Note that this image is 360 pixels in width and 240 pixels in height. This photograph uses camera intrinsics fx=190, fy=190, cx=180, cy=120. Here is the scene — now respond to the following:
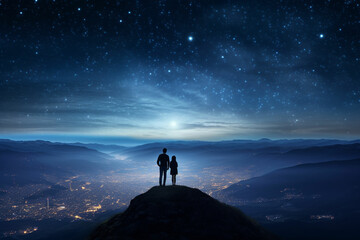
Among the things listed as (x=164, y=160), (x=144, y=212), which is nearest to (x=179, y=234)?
(x=144, y=212)

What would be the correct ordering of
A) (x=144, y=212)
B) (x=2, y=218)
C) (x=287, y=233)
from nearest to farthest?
(x=144, y=212) → (x=287, y=233) → (x=2, y=218)

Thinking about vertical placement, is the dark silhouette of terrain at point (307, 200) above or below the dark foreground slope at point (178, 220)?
below

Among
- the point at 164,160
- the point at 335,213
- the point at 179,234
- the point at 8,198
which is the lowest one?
the point at 8,198

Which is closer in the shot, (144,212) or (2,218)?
(144,212)

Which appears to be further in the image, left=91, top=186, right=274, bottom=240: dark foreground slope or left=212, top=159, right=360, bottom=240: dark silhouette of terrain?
left=212, top=159, right=360, bottom=240: dark silhouette of terrain

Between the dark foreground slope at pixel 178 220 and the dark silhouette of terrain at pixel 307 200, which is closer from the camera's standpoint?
the dark foreground slope at pixel 178 220

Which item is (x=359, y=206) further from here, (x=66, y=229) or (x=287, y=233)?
(x=66, y=229)

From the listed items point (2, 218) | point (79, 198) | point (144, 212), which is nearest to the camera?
point (144, 212)

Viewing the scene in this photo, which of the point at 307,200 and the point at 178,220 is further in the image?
the point at 307,200
